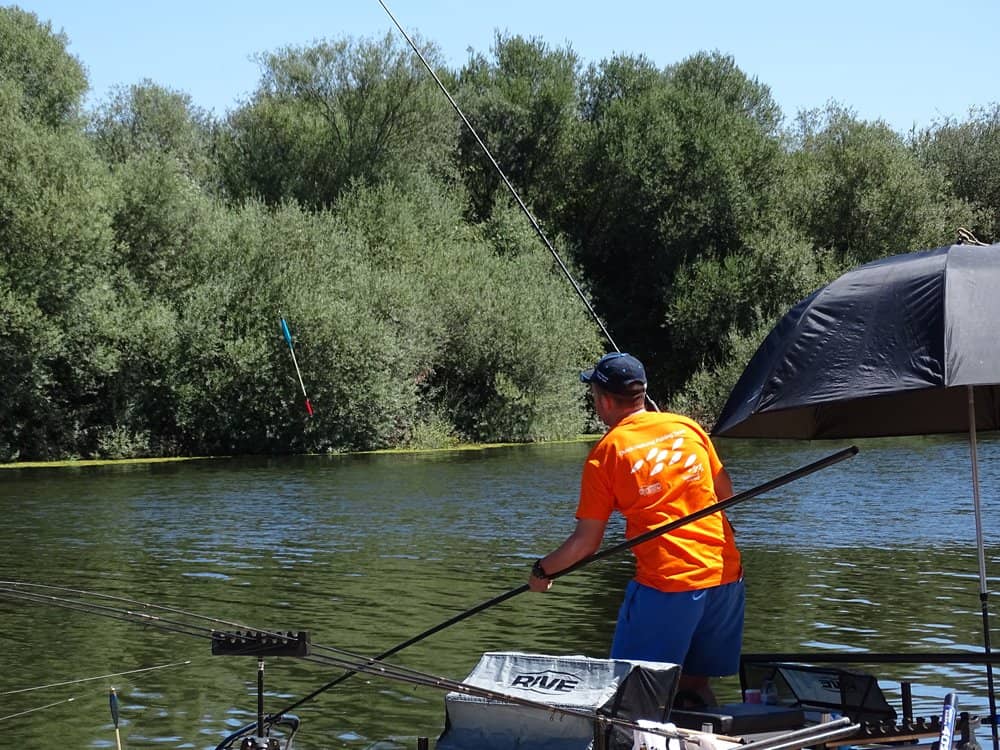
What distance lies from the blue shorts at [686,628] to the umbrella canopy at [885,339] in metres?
0.71

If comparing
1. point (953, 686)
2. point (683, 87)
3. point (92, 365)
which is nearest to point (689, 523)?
point (953, 686)

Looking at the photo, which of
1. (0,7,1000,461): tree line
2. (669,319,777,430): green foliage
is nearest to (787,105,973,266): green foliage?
(0,7,1000,461): tree line

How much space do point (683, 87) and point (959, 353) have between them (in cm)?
5129

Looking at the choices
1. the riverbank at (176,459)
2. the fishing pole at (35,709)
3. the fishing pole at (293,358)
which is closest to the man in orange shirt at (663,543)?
the fishing pole at (35,709)

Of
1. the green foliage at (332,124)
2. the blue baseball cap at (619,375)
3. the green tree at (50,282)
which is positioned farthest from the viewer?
the green foliage at (332,124)

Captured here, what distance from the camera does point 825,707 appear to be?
5727 millimetres

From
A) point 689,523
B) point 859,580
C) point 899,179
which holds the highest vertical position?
point 899,179

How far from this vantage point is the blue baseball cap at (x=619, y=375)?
5508 millimetres

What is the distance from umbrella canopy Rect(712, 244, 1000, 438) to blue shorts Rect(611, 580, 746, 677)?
2.33ft

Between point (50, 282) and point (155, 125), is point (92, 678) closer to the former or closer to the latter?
point (50, 282)

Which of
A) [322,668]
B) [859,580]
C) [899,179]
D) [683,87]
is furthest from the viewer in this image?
[683,87]

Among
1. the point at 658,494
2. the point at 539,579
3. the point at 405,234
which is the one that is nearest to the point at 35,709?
the point at 539,579

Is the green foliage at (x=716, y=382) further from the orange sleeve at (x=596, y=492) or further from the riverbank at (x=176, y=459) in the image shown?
the orange sleeve at (x=596, y=492)

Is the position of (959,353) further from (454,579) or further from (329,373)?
(329,373)
